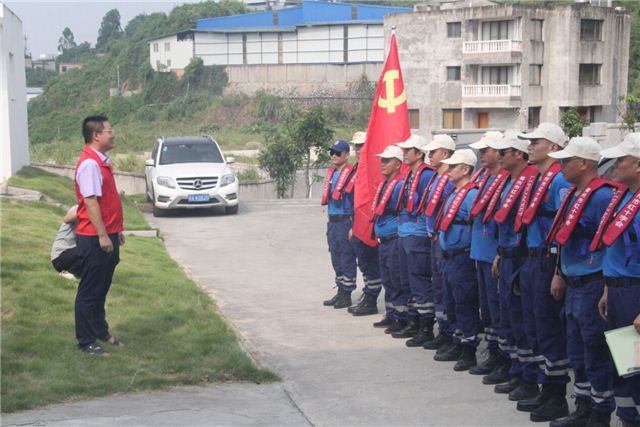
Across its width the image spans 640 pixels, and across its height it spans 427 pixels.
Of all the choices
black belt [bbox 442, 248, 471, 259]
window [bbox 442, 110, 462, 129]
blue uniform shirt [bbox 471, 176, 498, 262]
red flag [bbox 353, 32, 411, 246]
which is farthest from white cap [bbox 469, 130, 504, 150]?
window [bbox 442, 110, 462, 129]

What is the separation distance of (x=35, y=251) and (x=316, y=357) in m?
4.72

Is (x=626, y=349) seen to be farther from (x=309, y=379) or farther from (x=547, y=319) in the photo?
(x=309, y=379)

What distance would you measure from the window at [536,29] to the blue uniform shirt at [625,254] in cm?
4240

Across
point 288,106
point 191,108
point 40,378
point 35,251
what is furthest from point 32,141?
point 40,378

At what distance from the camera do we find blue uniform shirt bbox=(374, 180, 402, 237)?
9.66 m

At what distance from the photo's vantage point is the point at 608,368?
20.4ft

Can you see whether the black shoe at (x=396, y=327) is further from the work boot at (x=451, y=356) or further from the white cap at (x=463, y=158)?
the white cap at (x=463, y=158)

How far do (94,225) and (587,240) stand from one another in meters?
4.04

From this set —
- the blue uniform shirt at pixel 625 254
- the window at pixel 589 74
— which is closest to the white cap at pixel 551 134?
the blue uniform shirt at pixel 625 254

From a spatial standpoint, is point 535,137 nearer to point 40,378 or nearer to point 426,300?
point 426,300

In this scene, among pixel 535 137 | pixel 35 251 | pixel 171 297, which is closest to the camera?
pixel 535 137

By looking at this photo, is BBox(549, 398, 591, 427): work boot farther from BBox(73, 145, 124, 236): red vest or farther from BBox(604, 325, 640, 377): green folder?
BBox(73, 145, 124, 236): red vest

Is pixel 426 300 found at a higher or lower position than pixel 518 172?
lower

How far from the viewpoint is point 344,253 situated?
1118 centimetres
